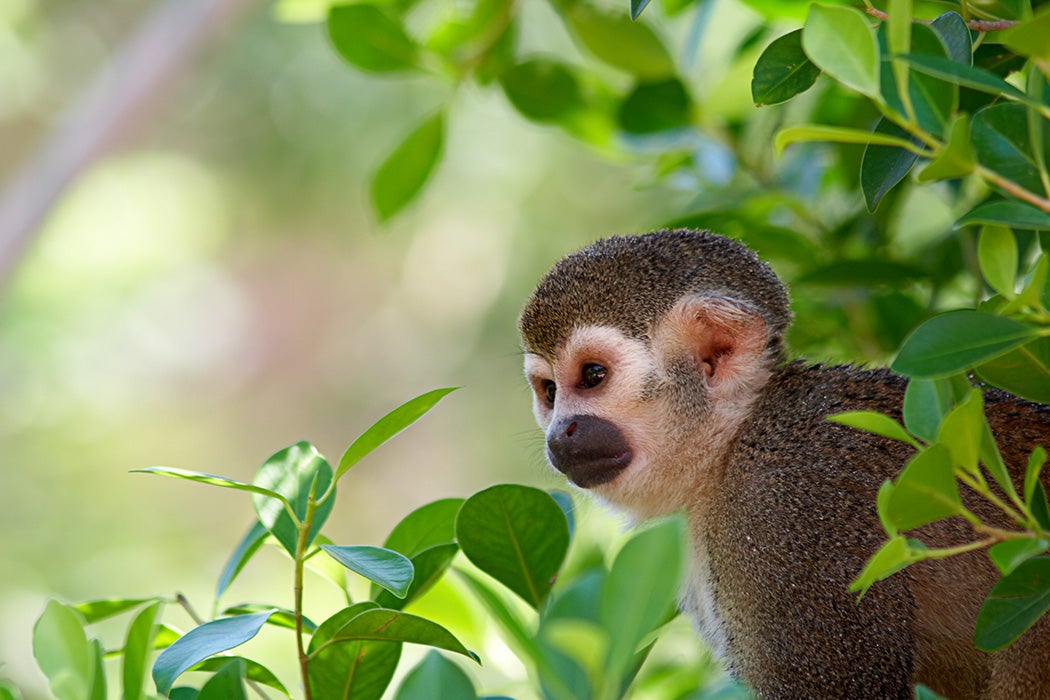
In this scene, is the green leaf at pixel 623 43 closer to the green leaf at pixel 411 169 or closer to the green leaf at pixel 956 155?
the green leaf at pixel 411 169

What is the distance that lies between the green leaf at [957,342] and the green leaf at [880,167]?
300 millimetres

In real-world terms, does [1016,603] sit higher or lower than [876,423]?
lower

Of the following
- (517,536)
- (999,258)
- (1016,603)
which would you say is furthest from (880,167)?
(517,536)

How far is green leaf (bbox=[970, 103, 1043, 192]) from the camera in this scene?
3.40 ft

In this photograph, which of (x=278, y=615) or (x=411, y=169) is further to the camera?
(x=411, y=169)

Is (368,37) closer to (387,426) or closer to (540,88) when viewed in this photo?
(540,88)

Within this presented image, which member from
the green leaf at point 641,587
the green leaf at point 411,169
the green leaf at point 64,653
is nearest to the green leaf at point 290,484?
the green leaf at point 64,653

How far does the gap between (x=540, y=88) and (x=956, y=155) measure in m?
1.47

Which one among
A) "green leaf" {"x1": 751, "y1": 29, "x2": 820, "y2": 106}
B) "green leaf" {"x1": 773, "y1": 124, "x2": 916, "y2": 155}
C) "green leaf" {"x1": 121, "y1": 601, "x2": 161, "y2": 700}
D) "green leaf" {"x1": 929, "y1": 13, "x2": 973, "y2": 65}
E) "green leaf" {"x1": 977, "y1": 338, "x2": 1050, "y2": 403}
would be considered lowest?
"green leaf" {"x1": 977, "y1": 338, "x2": 1050, "y2": 403}

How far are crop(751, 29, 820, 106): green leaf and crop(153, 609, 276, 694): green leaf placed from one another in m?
0.82

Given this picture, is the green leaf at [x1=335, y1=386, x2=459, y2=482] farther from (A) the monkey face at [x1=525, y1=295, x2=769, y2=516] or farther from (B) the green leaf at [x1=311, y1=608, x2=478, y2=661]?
(A) the monkey face at [x1=525, y1=295, x2=769, y2=516]

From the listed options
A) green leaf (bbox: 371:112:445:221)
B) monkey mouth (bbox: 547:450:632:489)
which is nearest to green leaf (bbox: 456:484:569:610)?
monkey mouth (bbox: 547:450:632:489)

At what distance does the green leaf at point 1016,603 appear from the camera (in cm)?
105

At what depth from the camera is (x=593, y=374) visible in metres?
1.99
